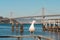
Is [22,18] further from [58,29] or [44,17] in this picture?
[58,29]

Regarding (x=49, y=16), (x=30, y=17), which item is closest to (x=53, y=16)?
(x=49, y=16)

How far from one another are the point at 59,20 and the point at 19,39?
93.9 meters

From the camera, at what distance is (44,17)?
Answer: 374 ft

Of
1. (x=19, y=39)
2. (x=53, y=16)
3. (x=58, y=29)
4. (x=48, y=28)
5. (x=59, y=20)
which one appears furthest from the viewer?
(x=53, y=16)

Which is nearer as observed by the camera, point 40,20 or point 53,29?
point 53,29

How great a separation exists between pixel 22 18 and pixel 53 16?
15.0 m

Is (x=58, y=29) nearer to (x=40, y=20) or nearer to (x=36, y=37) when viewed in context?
(x=40, y=20)

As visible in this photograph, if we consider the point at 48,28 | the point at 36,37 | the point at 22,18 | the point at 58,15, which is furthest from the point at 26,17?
the point at 36,37

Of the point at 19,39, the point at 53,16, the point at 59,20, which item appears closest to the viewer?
the point at 19,39

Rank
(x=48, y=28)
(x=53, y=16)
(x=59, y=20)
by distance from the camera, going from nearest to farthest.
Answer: (x=48, y=28) → (x=59, y=20) → (x=53, y=16)

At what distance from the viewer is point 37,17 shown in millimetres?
114312

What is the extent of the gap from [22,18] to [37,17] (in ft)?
24.8

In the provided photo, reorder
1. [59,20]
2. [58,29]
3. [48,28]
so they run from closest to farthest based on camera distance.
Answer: [58,29], [48,28], [59,20]

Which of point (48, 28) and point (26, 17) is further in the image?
point (26, 17)
